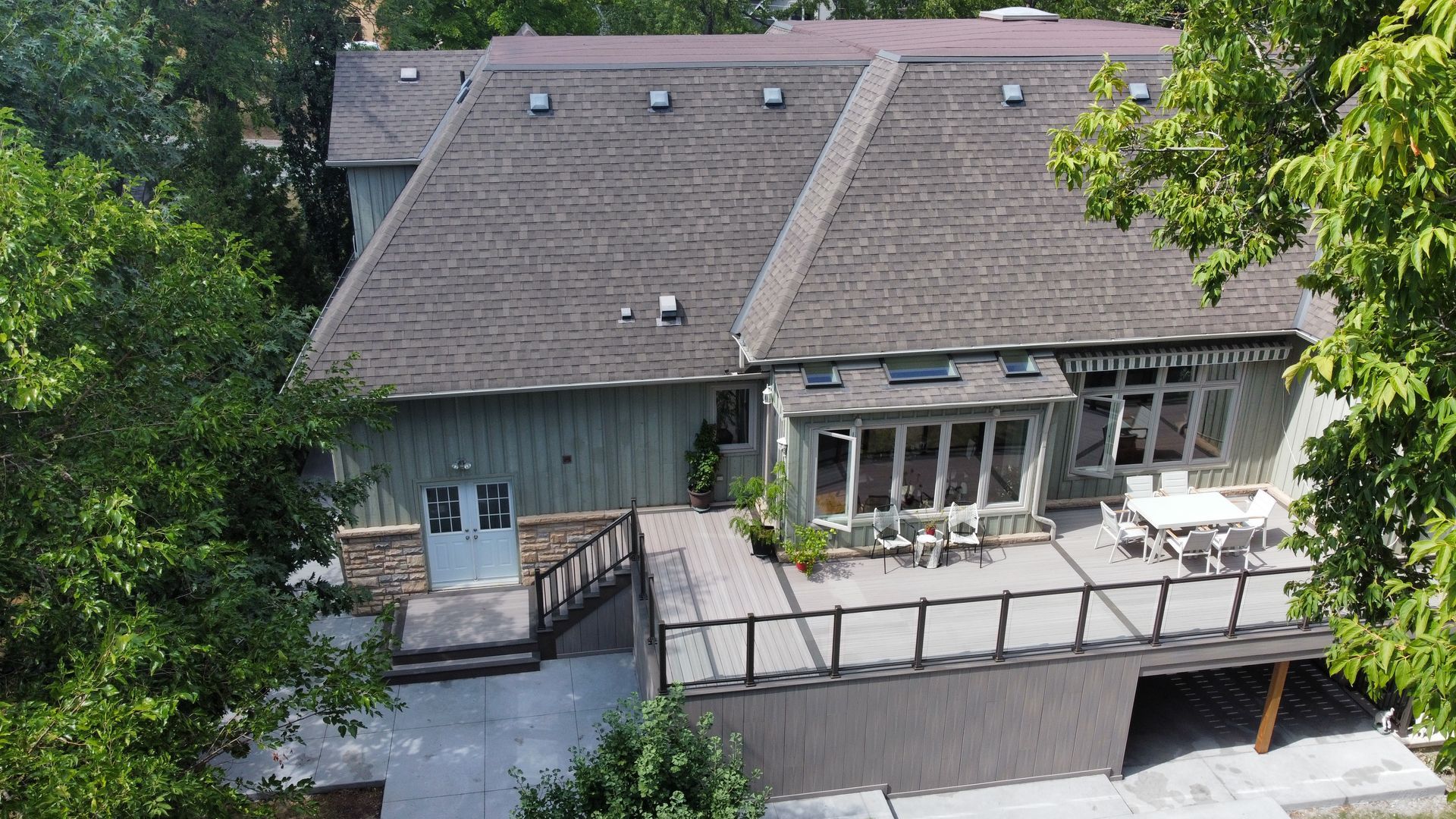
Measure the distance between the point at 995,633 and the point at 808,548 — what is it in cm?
267

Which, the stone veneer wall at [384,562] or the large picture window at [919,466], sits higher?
the large picture window at [919,466]

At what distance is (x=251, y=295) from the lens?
9.55 m

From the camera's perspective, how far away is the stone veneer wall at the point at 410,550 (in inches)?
588

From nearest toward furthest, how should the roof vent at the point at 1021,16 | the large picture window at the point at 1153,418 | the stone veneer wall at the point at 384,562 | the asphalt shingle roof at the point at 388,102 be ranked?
the stone veneer wall at the point at 384,562 → the large picture window at the point at 1153,418 → the asphalt shingle roof at the point at 388,102 → the roof vent at the point at 1021,16

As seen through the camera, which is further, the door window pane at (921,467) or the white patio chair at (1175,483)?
the white patio chair at (1175,483)

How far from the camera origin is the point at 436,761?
12.6 m

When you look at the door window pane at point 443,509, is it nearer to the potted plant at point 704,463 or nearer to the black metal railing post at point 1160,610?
the potted plant at point 704,463

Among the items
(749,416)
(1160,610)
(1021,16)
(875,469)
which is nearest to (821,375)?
(875,469)

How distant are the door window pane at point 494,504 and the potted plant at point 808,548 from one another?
4292mm

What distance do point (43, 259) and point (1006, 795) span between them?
11.1 meters

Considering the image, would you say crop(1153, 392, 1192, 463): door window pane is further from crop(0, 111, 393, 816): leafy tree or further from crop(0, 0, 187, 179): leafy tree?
crop(0, 0, 187, 179): leafy tree

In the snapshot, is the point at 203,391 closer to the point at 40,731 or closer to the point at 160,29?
the point at 40,731

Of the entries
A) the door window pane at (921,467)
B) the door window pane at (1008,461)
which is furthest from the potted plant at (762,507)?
the door window pane at (1008,461)

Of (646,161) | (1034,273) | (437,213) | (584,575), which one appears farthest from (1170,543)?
(437,213)
